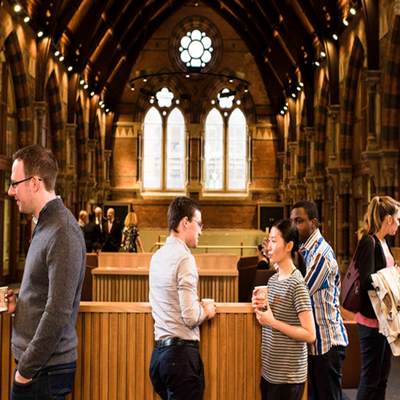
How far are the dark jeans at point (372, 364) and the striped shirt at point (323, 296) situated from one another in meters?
0.44

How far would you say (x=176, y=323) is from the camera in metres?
3.09

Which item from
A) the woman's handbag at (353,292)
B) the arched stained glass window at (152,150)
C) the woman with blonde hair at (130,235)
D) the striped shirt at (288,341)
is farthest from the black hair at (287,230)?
the arched stained glass window at (152,150)

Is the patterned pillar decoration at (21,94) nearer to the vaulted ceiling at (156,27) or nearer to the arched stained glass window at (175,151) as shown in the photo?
the vaulted ceiling at (156,27)

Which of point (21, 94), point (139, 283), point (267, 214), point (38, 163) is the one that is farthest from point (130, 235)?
point (267, 214)

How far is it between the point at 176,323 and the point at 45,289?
0.69 metres

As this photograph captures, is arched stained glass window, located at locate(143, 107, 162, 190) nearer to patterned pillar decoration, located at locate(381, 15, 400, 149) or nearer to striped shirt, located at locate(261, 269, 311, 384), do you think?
patterned pillar decoration, located at locate(381, 15, 400, 149)

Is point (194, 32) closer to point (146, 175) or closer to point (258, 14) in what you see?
point (258, 14)

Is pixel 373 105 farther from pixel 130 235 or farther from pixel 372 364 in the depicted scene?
pixel 372 364

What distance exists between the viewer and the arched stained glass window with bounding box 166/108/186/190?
88.6ft

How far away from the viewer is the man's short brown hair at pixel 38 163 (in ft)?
8.87

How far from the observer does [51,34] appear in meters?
16.6

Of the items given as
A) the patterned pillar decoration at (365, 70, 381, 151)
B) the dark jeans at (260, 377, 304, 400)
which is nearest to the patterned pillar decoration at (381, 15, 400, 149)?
the patterned pillar decoration at (365, 70, 381, 151)

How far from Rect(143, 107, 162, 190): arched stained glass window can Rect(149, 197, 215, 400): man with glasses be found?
23888mm

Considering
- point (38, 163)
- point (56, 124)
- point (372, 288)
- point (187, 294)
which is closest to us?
point (38, 163)
